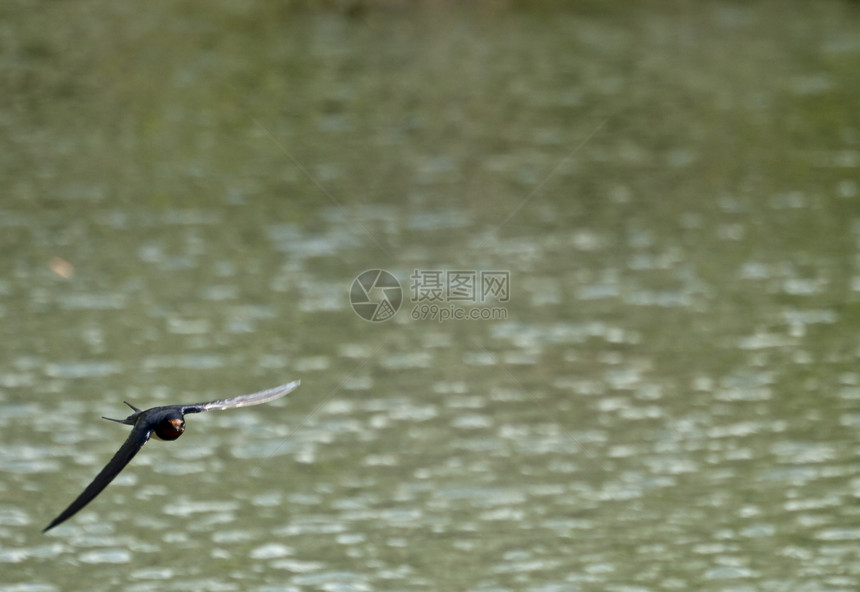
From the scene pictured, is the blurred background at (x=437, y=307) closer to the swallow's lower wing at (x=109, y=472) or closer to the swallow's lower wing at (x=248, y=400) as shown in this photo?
the swallow's lower wing at (x=248, y=400)

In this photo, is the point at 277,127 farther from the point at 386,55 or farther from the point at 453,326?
the point at 453,326

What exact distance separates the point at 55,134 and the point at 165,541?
20740 millimetres

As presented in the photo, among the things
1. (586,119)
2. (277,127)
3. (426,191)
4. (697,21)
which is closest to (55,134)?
(277,127)

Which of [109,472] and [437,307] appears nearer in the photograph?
[109,472]

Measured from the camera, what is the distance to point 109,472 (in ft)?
34.0

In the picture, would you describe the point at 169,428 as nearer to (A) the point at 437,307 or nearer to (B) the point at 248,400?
(B) the point at 248,400

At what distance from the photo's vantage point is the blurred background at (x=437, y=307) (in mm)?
17453

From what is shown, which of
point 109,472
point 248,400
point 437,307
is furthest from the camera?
point 437,307

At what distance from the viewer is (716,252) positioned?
27312 mm

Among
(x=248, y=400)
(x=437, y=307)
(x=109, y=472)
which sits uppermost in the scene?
(x=437, y=307)

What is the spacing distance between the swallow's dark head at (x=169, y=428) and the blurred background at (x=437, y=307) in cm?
514

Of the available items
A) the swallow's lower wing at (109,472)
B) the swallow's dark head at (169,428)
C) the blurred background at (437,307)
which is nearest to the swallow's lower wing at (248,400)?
the swallow's dark head at (169,428)

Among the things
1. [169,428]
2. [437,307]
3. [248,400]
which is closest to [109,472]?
[169,428]

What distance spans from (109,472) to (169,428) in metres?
1.24
